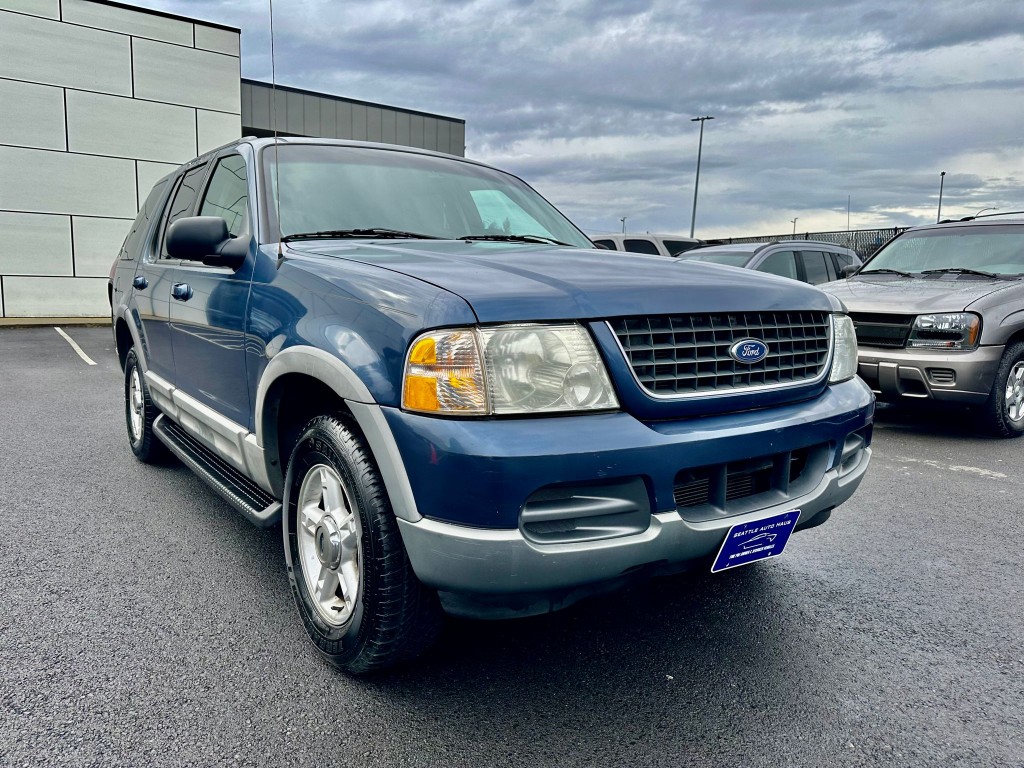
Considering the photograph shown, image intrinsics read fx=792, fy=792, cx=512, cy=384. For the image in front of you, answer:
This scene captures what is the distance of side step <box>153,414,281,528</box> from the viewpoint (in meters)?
2.86

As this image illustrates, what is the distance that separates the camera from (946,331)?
593 centimetres

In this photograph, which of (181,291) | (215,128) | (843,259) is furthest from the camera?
(215,128)

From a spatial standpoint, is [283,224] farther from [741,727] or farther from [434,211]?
[741,727]

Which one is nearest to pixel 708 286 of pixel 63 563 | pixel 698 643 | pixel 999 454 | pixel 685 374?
pixel 685 374

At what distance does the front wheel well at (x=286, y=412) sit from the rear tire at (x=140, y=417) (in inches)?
82.9

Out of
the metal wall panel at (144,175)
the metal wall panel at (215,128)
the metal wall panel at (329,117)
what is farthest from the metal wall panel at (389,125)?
the metal wall panel at (144,175)

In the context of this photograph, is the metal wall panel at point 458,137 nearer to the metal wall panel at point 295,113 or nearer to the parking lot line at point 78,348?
the metal wall panel at point 295,113

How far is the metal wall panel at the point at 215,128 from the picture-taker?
1689 cm

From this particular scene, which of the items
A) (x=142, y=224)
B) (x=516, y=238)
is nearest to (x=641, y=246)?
(x=142, y=224)

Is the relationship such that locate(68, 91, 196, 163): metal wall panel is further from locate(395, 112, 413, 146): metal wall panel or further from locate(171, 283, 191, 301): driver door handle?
locate(171, 283, 191, 301): driver door handle

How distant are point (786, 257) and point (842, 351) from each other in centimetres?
836

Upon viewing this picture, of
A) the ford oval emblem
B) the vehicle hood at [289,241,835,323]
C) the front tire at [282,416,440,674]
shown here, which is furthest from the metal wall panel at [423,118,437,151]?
the ford oval emblem

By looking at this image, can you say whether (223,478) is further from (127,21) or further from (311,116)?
(311,116)

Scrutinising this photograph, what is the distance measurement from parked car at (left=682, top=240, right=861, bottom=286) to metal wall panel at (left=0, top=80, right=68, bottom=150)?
41.3 ft
